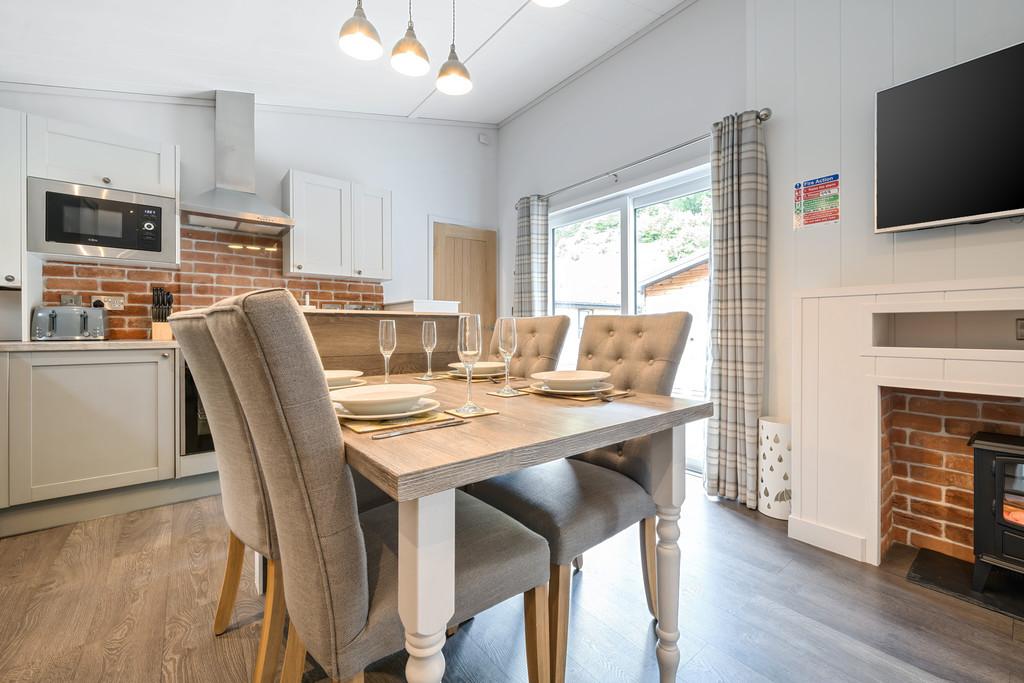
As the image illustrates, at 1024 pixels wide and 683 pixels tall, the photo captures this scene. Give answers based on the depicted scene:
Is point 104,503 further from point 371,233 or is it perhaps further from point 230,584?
point 371,233

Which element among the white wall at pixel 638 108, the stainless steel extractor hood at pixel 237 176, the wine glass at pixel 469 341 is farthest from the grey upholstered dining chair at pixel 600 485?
the stainless steel extractor hood at pixel 237 176

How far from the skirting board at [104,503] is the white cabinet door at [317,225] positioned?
5.48ft

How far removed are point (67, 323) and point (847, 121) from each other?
4.38m

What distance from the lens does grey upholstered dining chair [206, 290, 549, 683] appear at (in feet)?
2.35

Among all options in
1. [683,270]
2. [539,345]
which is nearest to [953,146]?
[683,270]

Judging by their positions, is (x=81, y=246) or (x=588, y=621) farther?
(x=81, y=246)

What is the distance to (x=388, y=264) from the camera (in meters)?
4.00

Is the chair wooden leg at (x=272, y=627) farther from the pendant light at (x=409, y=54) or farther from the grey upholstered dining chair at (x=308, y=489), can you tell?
the pendant light at (x=409, y=54)

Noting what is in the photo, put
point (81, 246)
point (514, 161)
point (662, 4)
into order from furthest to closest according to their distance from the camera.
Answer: point (514, 161), point (662, 4), point (81, 246)

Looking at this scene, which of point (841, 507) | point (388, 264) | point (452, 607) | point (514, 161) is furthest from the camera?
point (514, 161)

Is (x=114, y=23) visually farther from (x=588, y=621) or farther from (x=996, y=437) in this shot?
(x=996, y=437)

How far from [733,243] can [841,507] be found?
1.42 metres

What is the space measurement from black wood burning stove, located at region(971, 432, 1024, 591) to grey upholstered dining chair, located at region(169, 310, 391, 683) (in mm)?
2375

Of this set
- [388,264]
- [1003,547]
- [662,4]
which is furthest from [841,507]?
[388,264]
